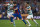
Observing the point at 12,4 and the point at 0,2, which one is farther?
the point at 0,2

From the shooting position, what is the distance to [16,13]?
7.07 meters

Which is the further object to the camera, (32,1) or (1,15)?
(32,1)

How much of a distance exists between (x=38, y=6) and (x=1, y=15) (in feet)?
12.7

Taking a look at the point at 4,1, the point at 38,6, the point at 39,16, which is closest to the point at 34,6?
the point at 38,6

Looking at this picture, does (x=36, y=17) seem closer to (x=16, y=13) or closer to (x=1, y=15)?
(x=1, y=15)

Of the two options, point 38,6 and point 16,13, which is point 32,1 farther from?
point 16,13

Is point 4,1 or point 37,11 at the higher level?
point 4,1

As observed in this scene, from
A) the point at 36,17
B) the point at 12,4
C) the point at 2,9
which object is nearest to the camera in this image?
the point at 12,4

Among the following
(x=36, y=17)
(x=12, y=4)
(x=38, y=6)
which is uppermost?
(x=12, y=4)

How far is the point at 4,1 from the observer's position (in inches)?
464

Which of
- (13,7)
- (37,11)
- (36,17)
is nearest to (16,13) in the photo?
(13,7)

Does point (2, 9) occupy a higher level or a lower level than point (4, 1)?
lower

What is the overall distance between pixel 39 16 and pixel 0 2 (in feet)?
14.0

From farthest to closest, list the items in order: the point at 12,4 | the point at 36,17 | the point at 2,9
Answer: the point at 2,9 < the point at 36,17 < the point at 12,4
